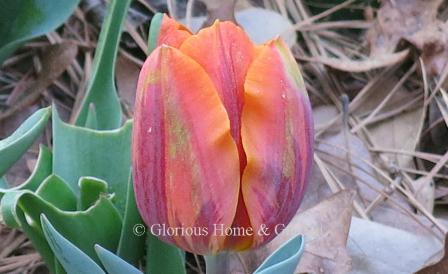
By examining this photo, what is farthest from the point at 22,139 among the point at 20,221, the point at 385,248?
the point at 385,248

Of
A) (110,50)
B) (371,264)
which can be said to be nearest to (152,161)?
(110,50)

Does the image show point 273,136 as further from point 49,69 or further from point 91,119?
point 49,69

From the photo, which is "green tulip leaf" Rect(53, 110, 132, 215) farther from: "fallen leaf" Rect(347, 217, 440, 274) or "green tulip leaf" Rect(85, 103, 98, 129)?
"fallen leaf" Rect(347, 217, 440, 274)

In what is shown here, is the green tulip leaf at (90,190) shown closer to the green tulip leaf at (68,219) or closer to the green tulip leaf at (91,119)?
the green tulip leaf at (68,219)

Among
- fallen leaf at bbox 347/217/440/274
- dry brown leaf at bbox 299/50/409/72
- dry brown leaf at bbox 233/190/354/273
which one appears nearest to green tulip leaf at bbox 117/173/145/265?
dry brown leaf at bbox 233/190/354/273

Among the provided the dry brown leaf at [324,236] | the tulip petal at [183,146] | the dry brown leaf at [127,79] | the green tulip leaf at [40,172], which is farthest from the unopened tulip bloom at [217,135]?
the dry brown leaf at [127,79]

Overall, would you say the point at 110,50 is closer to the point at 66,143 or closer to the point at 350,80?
the point at 66,143
